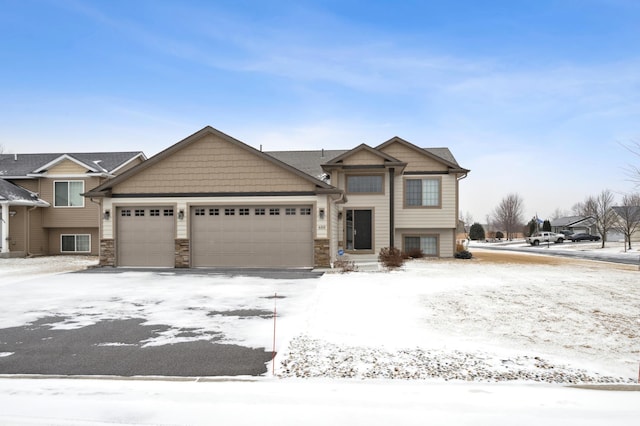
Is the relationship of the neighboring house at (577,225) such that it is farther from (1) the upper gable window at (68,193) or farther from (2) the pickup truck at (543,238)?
(1) the upper gable window at (68,193)

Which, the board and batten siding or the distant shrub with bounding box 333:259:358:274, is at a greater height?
the board and batten siding

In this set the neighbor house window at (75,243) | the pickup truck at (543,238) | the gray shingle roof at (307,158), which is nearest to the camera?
the gray shingle roof at (307,158)

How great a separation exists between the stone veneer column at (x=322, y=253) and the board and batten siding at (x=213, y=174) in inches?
87.8

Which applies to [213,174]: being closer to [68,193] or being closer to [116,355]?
[116,355]

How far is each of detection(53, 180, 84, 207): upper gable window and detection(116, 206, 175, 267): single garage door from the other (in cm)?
960

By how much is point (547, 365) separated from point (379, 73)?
20020mm

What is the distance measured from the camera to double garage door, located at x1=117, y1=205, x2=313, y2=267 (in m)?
17.9

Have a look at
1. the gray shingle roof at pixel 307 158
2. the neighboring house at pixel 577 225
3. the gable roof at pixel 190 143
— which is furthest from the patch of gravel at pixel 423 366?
the neighboring house at pixel 577 225

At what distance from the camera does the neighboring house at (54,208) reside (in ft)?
82.0

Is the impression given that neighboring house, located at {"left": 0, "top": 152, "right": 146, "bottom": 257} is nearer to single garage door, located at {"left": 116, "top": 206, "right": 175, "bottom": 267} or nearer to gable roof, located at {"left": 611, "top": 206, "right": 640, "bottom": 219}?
single garage door, located at {"left": 116, "top": 206, "right": 175, "bottom": 267}

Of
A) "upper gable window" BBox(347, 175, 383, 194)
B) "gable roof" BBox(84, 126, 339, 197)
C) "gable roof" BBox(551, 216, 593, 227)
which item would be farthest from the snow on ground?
"gable roof" BBox(551, 216, 593, 227)

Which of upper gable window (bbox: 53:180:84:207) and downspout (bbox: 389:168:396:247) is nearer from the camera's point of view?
downspout (bbox: 389:168:396:247)

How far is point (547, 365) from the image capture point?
5.82 m

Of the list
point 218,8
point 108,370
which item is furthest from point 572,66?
point 108,370
